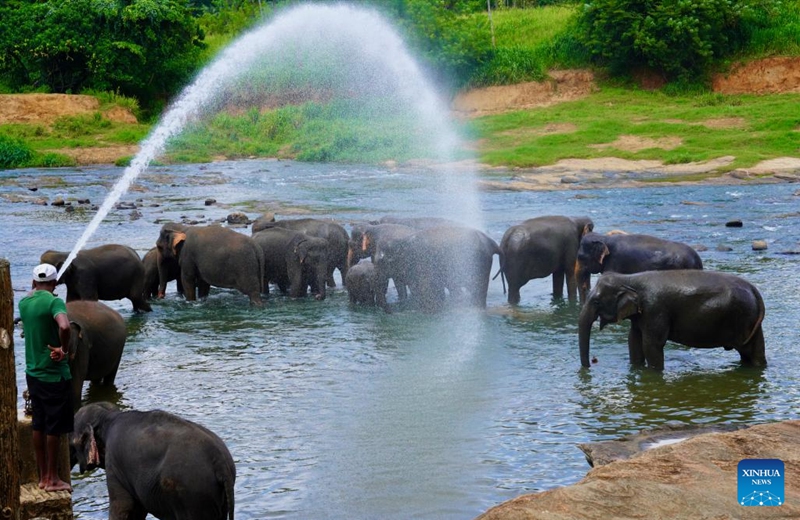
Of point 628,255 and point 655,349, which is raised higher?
point 628,255

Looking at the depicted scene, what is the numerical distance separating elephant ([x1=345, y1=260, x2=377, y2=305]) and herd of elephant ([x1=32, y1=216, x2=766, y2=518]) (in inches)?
0.6

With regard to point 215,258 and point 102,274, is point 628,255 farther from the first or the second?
point 102,274

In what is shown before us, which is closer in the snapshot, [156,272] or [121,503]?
[121,503]

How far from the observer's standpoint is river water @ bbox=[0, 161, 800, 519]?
7695mm

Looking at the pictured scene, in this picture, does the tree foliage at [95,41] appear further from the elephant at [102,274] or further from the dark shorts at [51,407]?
the dark shorts at [51,407]

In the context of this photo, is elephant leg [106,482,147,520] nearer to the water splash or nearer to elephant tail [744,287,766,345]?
elephant tail [744,287,766,345]

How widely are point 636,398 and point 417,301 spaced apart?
15.5 ft

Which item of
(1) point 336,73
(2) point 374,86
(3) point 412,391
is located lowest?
(3) point 412,391

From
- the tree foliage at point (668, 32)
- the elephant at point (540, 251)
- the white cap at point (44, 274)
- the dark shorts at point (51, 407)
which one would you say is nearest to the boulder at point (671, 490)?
the dark shorts at point (51, 407)

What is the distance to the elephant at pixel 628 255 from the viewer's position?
1262 centimetres

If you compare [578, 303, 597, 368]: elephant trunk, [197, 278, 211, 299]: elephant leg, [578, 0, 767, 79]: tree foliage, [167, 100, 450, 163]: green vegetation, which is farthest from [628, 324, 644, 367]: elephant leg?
[578, 0, 767, 79]: tree foliage

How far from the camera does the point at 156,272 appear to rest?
1471 cm

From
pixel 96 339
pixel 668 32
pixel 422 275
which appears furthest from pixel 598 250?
pixel 668 32

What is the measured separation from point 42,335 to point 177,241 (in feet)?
25.3
